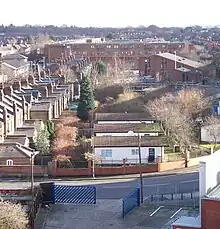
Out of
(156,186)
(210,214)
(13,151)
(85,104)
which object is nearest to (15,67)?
(85,104)

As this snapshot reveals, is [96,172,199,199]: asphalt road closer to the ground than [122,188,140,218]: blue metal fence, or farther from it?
closer to the ground

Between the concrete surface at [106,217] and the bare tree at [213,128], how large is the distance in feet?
46.2

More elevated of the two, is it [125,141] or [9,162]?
[125,141]

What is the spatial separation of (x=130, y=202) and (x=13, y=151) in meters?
11.9

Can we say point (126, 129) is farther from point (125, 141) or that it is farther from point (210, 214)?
point (210, 214)

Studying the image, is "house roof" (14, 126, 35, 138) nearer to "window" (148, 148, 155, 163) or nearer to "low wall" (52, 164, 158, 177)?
"low wall" (52, 164, 158, 177)

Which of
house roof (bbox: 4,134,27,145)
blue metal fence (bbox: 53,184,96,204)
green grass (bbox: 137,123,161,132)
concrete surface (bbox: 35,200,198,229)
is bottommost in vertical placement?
concrete surface (bbox: 35,200,198,229)

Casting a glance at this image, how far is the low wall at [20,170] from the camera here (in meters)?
37.7

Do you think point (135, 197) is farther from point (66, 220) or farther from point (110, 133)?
point (110, 133)

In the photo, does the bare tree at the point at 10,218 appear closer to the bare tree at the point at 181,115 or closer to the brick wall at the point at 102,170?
the brick wall at the point at 102,170

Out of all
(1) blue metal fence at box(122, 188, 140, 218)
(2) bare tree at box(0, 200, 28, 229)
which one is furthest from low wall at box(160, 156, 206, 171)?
(2) bare tree at box(0, 200, 28, 229)

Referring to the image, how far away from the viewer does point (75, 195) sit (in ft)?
102

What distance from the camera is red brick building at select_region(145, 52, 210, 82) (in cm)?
8012

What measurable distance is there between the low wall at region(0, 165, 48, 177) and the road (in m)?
1.43
